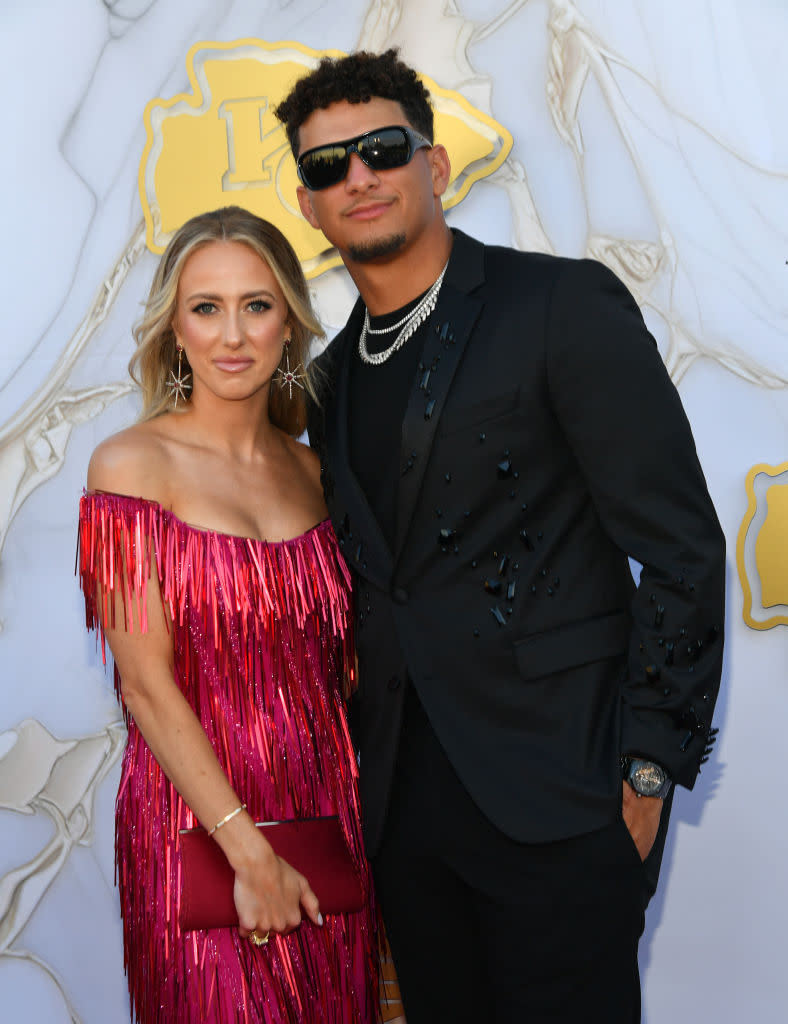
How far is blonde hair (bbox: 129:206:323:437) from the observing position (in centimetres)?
169

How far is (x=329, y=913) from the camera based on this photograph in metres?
1.54

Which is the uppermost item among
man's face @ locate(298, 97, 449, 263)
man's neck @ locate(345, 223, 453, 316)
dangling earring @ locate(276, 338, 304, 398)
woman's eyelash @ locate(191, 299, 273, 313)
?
man's face @ locate(298, 97, 449, 263)

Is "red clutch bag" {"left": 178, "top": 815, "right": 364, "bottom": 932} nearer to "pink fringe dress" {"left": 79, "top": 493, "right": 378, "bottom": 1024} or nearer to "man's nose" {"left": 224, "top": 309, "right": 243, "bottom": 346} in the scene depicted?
"pink fringe dress" {"left": 79, "top": 493, "right": 378, "bottom": 1024}

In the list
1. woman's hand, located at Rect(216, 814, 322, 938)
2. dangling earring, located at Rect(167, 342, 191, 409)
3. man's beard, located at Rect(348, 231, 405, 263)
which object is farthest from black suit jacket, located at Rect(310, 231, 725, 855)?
dangling earring, located at Rect(167, 342, 191, 409)

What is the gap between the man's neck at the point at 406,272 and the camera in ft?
4.99

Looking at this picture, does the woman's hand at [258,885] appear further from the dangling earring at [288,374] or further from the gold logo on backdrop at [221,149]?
the gold logo on backdrop at [221,149]

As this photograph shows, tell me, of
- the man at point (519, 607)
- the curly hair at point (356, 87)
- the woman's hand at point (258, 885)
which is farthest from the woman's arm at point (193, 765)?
the curly hair at point (356, 87)

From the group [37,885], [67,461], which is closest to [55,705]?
[37,885]

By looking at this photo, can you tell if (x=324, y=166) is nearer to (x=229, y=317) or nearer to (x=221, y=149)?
(x=229, y=317)

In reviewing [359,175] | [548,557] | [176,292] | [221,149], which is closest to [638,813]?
[548,557]

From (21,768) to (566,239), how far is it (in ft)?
5.69

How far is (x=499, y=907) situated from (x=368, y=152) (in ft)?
3.50

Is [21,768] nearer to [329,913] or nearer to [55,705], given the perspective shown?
[55,705]

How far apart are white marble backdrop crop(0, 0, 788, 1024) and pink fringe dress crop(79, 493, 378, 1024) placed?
0.87 m
